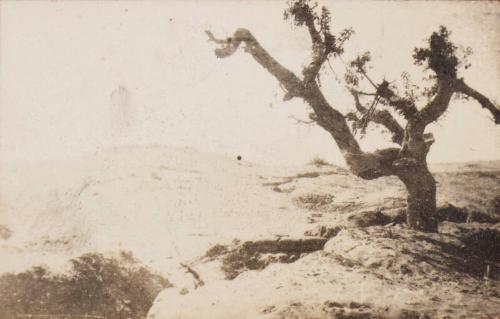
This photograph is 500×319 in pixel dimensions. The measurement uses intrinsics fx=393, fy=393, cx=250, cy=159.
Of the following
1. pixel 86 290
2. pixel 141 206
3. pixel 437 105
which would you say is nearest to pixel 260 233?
pixel 86 290

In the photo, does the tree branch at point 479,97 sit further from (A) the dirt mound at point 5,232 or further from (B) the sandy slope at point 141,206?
(A) the dirt mound at point 5,232

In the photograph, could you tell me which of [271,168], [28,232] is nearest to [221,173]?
[271,168]

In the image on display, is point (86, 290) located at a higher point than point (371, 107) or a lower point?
lower

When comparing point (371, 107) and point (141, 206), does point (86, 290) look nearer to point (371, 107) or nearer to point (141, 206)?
point (141, 206)

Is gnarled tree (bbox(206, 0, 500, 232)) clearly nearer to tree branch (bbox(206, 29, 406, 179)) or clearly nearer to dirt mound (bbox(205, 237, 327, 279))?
tree branch (bbox(206, 29, 406, 179))

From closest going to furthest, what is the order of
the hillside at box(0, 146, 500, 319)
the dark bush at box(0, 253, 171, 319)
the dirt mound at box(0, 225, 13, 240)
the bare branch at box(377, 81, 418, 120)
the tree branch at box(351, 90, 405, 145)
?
the hillside at box(0, 146, 500, 319) < the dark bush at box(0, 253, 171, 319) < the bare branch at box(377, 81, 418, 120) < the tree branch at box(351, 90, 405, 145) < the dirt mound at box(0, 225, 13, 240)

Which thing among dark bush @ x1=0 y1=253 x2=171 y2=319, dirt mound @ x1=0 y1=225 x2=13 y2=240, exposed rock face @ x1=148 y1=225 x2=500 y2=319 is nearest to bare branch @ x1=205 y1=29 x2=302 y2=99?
exposed rock face @ x1=148 y1=225 x2=500 y2=319

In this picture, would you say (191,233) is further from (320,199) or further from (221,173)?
(221,173)
